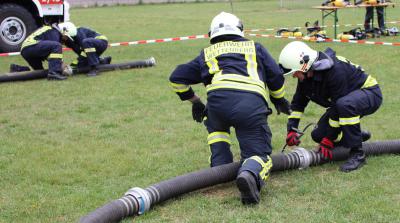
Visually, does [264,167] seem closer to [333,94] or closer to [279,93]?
[279,93]

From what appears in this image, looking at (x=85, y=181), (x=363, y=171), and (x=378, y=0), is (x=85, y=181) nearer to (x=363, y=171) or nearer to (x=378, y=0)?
(x=363, y=171)

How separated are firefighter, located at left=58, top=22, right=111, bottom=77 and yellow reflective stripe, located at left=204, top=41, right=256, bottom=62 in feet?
19.8

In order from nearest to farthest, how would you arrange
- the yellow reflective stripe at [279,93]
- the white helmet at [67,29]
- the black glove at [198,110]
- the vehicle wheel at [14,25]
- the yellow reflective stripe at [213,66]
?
the yellow reflective stripe at [213,66], the yellow reflective stripe at [279,93], the black glove at [198,110], the white helmet at [67,29], the vehicle wheel at [14,25]

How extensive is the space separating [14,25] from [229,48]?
8.36 meters

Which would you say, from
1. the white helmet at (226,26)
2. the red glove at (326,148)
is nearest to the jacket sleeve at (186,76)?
the white helmet at (226,26)

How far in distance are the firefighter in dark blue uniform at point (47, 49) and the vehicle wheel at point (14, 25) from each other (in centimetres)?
175

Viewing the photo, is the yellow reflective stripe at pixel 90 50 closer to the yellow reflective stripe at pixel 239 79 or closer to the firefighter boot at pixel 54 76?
the firefighter boot at pixel 54 76

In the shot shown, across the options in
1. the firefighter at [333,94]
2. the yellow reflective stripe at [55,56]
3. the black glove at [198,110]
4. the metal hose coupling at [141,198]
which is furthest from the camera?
the yellow reflective stripe at [55,56]

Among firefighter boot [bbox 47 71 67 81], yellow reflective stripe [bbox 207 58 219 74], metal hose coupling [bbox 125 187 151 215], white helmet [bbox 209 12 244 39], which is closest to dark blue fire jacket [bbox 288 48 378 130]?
white helmet [bbox 209 12 244 39]

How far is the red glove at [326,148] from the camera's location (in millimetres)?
5309

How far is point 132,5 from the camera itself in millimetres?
36062

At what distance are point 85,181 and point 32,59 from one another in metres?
6.00

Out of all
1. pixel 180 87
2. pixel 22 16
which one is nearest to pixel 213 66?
pixel 180 87

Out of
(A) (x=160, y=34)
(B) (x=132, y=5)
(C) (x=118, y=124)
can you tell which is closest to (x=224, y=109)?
(C) (x=118, y=124)
